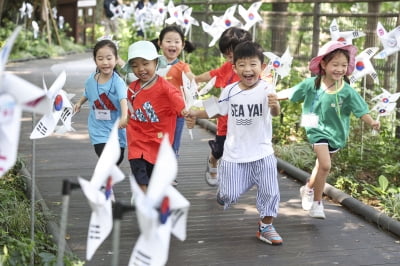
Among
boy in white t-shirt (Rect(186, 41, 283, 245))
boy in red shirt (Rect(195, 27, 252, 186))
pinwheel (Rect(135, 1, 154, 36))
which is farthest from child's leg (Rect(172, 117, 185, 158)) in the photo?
pinwheel (Rect(135, 1, 154, 36))

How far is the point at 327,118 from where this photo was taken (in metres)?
6.71

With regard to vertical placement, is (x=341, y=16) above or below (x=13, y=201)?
above

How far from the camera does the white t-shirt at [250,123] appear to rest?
19.6 ft

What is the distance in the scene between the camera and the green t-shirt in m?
6.67

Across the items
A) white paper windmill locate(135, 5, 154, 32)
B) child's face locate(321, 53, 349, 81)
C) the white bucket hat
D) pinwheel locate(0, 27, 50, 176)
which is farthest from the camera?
white paper windmill locate(135, 5, 154, 32)

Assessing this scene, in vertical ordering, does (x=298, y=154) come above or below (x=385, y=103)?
below

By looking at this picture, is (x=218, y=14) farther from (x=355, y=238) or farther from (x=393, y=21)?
(x=355, y=238)

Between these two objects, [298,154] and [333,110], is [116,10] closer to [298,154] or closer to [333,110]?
[298,154]

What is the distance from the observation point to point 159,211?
117 inches

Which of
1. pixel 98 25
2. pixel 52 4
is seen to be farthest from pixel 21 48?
pixel 98 25

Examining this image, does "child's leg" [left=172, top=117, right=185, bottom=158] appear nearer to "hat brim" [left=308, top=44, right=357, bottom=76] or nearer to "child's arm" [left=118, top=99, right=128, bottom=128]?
"child's arm" [left=118, top=99, right=128, bottom=128]

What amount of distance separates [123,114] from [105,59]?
1.97ft

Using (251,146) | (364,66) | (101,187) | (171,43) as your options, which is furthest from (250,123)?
(364,66)

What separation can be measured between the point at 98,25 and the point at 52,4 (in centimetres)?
325
